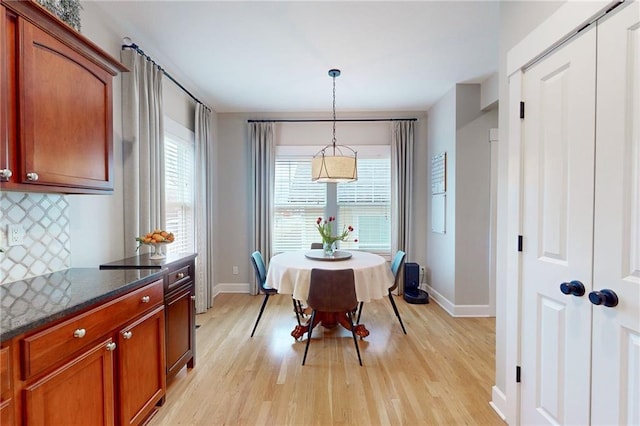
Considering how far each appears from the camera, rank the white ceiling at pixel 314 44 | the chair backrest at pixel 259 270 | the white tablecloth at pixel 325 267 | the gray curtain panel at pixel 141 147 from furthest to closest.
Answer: the chair backrest at pixel 259 270, the white tablecloth at pixel 325 267, the gray curtain panel at pixel 141 147, the white ceiling at pixel 314 44

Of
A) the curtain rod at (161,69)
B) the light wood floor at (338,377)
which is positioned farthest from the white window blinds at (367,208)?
the curtain rod at (161,69)

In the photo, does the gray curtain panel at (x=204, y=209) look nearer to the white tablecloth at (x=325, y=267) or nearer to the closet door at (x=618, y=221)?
the white tablecloth at (x=325, y=267)

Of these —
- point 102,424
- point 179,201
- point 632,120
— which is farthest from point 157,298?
point 632,120

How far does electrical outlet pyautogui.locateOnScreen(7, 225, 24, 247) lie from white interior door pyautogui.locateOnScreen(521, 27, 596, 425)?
2784 mm

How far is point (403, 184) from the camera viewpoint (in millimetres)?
4629

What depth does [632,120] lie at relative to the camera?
119 centimetres

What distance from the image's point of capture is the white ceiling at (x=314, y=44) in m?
→ 2.30

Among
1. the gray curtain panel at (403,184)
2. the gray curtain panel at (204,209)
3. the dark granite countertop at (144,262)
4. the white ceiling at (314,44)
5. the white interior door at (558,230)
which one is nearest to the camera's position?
the white interior door at (558,230)

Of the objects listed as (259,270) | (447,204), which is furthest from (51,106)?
(447,204)

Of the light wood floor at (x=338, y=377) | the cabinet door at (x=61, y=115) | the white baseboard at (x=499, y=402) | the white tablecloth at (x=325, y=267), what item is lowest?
the light wood floor at (x=338, y=377)

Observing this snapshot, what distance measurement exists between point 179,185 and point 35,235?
1.88 m

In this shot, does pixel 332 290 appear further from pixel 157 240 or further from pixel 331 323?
pixel 157 240

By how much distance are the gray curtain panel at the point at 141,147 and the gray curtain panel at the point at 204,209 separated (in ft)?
3.32

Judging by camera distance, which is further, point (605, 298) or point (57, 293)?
→ point (57, 293)
